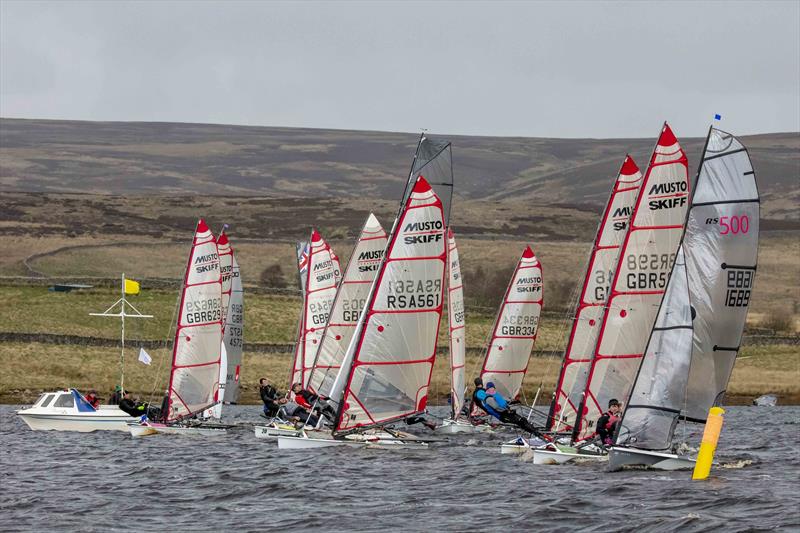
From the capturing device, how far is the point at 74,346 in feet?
292

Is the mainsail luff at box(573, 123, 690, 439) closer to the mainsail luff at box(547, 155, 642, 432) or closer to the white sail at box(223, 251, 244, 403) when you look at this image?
the mainsail luff at box(547, 155, 642, 432)

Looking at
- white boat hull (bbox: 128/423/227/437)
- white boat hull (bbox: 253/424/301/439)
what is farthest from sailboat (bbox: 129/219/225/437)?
white boat hull (bbox: 253/424/301/439)

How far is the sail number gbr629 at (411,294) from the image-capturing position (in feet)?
134

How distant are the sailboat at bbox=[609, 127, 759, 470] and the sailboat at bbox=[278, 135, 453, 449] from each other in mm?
7922

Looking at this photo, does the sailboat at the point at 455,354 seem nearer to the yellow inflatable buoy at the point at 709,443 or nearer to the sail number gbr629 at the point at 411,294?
the sail number gbr629 at the point at 411,294

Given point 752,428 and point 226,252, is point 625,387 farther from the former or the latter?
point 226,252

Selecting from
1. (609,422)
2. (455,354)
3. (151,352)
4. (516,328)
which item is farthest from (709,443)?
(151,352)

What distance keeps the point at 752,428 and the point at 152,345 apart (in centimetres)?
4529

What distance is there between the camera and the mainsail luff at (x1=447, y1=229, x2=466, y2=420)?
5482 cm

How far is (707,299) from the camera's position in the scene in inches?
1382

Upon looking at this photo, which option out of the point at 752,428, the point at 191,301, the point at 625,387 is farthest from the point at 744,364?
the point at 625,387

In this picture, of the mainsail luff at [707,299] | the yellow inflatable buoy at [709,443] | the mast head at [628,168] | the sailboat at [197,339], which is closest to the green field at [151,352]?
the sailboat at [197,339]

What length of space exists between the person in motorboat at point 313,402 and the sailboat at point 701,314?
10603 mm

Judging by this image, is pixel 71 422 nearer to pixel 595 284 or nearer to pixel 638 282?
pixel 595 284
